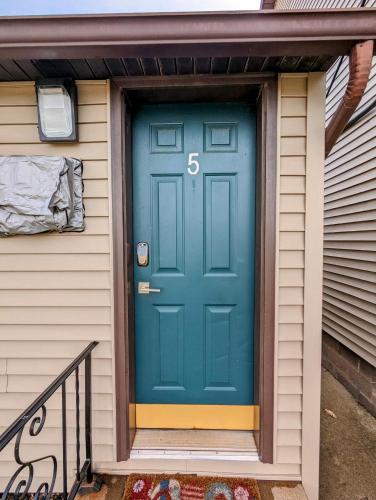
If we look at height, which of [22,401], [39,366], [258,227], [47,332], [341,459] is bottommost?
[341,459]

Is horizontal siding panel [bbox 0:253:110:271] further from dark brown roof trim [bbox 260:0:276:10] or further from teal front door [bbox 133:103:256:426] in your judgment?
dark brown roof trim [bbox 260:0:276:10]

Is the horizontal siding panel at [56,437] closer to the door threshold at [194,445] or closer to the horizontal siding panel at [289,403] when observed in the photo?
the door threshold at [194,445]

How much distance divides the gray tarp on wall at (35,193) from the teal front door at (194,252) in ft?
1.46

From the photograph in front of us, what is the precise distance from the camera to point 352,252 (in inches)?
105

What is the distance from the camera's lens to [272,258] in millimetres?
1561

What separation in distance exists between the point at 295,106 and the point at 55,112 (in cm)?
137

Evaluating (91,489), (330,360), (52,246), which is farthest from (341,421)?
(52,246)

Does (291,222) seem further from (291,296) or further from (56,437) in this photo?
(56,437)

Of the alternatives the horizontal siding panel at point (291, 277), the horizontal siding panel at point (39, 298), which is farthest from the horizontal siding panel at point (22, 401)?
the horizontal siding panel at point (291, 277)

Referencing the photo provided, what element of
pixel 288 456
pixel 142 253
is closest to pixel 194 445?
pixel 288 456

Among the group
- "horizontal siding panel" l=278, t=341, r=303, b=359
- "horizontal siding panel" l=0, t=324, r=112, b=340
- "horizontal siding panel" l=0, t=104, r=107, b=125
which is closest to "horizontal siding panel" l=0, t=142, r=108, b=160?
"horizontal siding panel" l=0, t=104, r=107, b=125

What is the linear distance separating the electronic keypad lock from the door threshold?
1.15 meters

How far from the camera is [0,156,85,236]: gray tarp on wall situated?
1473 millimetres

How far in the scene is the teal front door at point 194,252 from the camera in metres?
1.74
